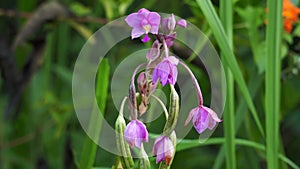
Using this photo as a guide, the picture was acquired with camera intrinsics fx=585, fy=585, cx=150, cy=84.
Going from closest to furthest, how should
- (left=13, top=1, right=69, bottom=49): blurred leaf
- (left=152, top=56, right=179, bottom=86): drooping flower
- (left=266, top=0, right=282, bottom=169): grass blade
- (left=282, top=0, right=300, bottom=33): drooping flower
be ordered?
(left=152, top=56, right=179, bottom=86): drooping flower < (left=266, top=0, right=282, bottom=169): grass blade < (left=282, top=0, right=300, bottom=33): drooping flower < (left=13, top=1, right=69, bottom=49): blurred leaf

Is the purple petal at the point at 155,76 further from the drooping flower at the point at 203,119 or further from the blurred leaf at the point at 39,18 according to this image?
the blurred leaf at the point at 39,18

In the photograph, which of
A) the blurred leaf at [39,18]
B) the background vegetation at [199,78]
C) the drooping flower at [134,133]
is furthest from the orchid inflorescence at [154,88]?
the blurred leaf at [39,18]

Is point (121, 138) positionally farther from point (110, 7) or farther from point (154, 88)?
point (110, 7)

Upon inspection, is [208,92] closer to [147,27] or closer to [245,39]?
[245,39]

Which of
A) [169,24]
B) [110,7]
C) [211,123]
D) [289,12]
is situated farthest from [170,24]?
[110,7]

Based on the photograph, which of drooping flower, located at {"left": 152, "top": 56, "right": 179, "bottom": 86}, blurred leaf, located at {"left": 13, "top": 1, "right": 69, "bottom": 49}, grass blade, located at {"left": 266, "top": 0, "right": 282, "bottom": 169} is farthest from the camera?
blurred leaf, located at {"left": 13, "top": 1, "right": 69, "bottom": 49}

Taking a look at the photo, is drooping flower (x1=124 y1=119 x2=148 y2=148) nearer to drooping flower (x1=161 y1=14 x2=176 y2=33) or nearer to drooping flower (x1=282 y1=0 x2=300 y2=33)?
drooping flower (x1=161 y1=14 x2=176 y2=33)

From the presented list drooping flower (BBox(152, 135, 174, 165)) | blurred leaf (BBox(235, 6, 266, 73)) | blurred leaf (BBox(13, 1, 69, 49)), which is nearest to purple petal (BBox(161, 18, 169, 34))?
drooping flower (BBox(152, 135, 174, 165))
